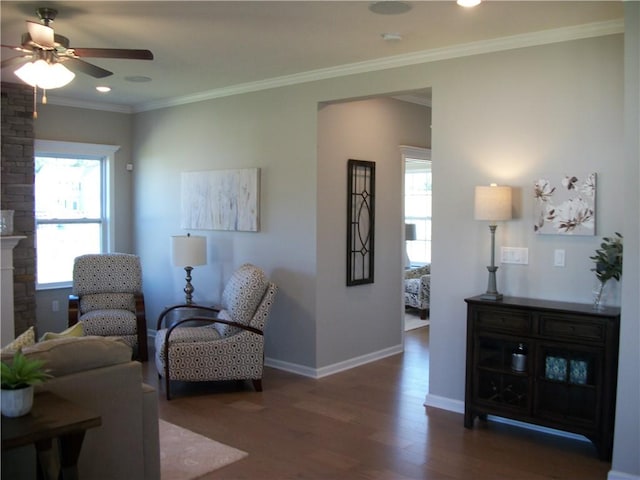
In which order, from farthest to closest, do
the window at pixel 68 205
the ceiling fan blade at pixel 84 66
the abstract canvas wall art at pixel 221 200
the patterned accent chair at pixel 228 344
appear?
the window at pixel 68 205
the abstract canvas wall art at pixel 221 200
the patterned accent chair at pixel 228 344
the ceiling fan blade at pixel 84 66

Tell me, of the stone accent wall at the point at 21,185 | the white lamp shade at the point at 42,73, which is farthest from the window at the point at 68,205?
the white lamp shade at the point at 42,73

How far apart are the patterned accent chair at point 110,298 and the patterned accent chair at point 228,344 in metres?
0.86

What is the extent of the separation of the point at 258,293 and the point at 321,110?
1635 millimetres

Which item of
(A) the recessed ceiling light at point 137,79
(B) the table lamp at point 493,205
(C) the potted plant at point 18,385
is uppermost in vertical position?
(A) the recessed ceiling light at point 137,79

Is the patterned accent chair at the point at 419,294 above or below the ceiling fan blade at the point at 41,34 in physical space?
below

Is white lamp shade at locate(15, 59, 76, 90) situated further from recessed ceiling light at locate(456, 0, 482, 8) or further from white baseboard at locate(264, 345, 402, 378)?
white baseboard at locate(264, 345, 402, 378)

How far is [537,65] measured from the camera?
13.5 ft

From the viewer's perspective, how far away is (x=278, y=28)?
13.1 ft

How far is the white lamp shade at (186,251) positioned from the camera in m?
5.84

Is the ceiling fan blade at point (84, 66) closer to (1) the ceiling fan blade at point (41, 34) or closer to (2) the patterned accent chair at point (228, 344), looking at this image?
(1) the ceiling fan blade at point (41, 34)

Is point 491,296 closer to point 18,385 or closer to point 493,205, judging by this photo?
point 493,205

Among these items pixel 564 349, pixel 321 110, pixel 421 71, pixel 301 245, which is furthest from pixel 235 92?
pixel 564 349

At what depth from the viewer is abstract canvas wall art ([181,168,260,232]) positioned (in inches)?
227

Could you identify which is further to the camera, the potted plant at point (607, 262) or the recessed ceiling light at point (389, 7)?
the potted plant at point (607, 262)
